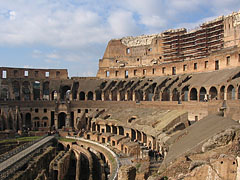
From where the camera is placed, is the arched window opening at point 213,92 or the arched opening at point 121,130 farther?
the arched opening at point 121,130

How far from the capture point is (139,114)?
32.5 m

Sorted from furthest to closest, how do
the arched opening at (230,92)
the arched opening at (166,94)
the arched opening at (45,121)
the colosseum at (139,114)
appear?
1. the arched opening at (45,121)
2. the arched opening at (166,94)
3. the arched opening at (230,92)
4. the colosseum at (139,114)

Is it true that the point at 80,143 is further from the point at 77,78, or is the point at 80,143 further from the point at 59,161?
the point at 77,78

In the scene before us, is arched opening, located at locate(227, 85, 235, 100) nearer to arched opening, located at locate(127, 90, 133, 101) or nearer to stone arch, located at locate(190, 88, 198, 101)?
stone arch, located at locate(190, 88, 198, 101)

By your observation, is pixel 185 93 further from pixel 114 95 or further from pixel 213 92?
pixel 114 95

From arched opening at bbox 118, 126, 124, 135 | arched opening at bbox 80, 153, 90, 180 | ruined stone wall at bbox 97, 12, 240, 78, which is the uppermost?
ruined stone wall at bbox 97, 12, 240, 78

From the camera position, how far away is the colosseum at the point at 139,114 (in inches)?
487

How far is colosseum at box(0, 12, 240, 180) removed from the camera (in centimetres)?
1236

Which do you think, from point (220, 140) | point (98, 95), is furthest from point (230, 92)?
point (98, 95)

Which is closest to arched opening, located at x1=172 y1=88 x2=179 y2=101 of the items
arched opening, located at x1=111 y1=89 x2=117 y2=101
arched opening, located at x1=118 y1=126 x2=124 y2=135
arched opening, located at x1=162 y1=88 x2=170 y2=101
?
arched opening, located at x1=162 y1=88 x2=170 y2=101

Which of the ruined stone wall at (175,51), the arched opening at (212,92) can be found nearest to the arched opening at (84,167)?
the arched opening at (212,92)

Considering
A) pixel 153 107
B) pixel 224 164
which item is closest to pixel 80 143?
pixel 153 107

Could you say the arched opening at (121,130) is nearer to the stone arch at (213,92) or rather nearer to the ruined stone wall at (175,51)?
the stone arch at (213,92)

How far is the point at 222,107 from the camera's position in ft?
65.2
